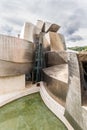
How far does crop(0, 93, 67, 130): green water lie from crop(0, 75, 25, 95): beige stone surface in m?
1.17

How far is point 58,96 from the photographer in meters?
8.05

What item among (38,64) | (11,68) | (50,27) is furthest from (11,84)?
(50,27)

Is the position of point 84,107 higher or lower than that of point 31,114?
higher

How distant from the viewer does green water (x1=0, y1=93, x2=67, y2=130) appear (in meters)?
6.70

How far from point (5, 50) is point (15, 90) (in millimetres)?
2902

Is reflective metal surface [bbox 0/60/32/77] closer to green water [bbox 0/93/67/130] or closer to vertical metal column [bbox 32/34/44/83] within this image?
vertical metal column [bbox 32/34/44/83]

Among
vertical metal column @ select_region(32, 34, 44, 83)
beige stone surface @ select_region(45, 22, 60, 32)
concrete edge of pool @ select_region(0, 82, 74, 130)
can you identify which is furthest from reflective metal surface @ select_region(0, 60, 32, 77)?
beige stone surface @ select_region(45, 22, 60, 32)

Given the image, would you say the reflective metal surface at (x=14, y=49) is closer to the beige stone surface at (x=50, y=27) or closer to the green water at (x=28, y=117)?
the green water at (x=28, y=117)

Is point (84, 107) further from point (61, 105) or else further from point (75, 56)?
point (61, 105)

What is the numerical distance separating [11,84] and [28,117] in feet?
11.7

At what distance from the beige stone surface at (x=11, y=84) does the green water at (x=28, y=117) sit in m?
1.17

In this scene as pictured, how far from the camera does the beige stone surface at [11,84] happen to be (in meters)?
10.3

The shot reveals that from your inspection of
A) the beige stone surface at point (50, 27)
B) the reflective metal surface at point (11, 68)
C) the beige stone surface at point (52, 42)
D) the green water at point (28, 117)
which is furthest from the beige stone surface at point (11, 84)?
the beige stone surface at point (50, 27)

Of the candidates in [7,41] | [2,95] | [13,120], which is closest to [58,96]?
[13,120]
